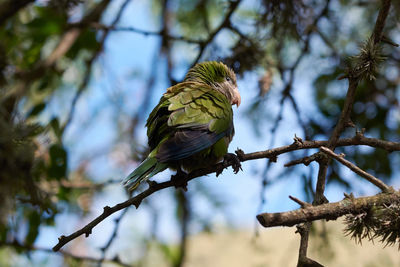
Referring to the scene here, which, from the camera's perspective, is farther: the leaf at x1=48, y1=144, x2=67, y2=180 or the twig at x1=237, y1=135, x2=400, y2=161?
the leaf at x1=48, y1=144, x2=67, y2=180

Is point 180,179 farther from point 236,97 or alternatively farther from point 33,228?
point 236,97

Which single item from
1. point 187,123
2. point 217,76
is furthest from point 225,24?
point 187,123

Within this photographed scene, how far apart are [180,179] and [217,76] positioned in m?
1.42

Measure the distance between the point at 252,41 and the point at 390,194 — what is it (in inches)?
94.7

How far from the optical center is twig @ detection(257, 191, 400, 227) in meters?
1.70

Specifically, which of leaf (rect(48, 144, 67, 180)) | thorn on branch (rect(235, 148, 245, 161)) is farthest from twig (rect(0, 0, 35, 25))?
thorn on branch (rect(235, 148, 245, 161))

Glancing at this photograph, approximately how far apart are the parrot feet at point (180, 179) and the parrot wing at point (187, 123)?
24 cm

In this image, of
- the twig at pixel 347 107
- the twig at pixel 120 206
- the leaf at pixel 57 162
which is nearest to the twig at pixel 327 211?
the twig at pixel 347 107

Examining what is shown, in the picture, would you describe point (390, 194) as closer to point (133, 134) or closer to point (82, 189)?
point (82, 189)

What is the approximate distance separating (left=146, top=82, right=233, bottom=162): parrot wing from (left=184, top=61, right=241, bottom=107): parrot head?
22.3 inches

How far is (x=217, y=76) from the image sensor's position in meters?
4.02

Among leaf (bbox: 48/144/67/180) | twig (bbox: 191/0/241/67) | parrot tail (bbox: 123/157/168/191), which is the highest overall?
twig (bbox: 191/0/241/67)

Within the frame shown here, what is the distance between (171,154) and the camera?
104 inches

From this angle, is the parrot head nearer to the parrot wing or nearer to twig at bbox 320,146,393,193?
the parrot wing
